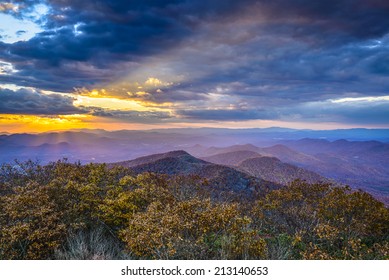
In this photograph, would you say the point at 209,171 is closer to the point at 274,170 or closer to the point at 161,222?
the point at 274,170

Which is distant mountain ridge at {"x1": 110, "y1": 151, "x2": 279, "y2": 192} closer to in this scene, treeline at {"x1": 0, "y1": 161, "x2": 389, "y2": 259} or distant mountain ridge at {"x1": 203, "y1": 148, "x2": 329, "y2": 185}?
distant mountain ridge at {"x1": 203, "y1": 148, "x2": 329, "y2": 185}

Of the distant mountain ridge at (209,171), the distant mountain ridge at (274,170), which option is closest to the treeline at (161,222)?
the distant mountain ridge at (209,171)

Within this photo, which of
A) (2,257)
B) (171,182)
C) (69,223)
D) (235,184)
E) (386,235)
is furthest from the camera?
(235,184)

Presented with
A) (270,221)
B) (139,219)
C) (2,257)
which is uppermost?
(139,219)

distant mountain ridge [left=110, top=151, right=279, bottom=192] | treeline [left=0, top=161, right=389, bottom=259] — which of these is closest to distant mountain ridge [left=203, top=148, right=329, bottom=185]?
distant mountain ridge [left=110, top=151, right=279, bottom=192]

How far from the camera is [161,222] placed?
858cm

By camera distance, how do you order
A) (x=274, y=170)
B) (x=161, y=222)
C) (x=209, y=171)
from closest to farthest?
1. (x=161, y=222)
2. (x=209, y=171)
3. (x=274, y=170)

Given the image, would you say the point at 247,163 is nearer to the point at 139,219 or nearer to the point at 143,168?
the point at 143,168

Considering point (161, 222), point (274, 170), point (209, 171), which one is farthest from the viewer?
point (274, 170)

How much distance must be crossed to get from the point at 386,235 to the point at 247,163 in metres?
97.1

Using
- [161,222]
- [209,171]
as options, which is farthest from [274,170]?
[161,222]

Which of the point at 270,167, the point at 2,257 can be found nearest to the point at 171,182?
the point at 2,257
